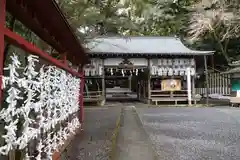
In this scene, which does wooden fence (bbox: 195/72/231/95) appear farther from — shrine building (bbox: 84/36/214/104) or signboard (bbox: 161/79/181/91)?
signboard (bbox: 161/79/181/91)

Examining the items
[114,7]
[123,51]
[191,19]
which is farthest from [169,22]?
[114,7]

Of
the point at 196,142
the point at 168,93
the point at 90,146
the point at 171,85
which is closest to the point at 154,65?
the point at 171,85

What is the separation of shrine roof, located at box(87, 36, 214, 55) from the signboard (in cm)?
170

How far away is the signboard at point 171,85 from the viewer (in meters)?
16.2

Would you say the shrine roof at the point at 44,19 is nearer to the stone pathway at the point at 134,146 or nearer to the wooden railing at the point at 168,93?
the stone pathway at the point at 134,146

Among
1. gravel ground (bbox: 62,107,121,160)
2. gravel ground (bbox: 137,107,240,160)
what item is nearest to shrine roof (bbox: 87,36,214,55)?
gravel ground (bbox: 137,107,240,160)

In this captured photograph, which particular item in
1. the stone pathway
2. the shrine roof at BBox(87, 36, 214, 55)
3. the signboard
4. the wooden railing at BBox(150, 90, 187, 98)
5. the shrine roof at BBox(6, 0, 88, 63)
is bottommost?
the stone pathway

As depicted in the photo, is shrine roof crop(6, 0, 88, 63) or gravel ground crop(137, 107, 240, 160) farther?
gravel ground crop(137, 107, 240, 160)

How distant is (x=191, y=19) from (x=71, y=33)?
55.0ft

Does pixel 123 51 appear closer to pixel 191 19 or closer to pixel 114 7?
pixel 191 19

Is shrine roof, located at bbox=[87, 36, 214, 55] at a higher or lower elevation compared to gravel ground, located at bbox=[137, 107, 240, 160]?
higher

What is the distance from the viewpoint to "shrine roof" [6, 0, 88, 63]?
233cm

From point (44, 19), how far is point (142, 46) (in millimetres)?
14640

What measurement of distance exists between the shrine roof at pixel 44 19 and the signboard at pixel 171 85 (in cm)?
1249
